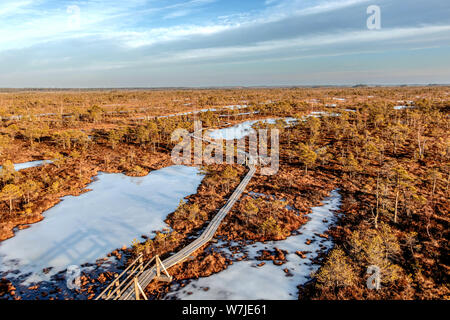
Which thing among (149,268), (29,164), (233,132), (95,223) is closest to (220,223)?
(149,268)

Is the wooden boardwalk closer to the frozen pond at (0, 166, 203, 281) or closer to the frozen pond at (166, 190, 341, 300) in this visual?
the frozen pond at (166, 190, 341, 300)

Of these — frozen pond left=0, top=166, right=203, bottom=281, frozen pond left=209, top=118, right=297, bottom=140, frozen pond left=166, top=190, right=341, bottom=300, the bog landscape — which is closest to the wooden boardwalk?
the bog landscape

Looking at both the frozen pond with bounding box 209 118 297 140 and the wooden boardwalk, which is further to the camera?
the frozen pond with bounding box 209 118 297 140

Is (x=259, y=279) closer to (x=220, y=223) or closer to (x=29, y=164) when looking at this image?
(x=220, y=223)

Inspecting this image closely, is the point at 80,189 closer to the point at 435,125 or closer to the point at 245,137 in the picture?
the point at 245,137

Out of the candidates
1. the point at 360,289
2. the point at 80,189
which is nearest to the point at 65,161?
the point at 80,189

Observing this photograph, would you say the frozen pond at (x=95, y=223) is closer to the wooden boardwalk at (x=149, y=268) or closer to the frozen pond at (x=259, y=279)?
the wooden boardwalk at (x=149, y=268)

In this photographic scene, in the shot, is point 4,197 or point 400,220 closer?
point 400,220
